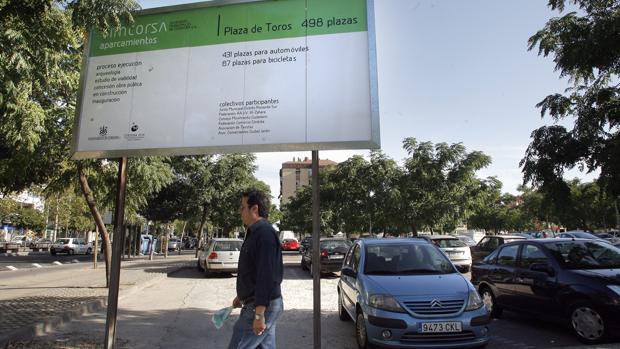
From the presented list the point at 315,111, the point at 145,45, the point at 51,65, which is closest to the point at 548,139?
the point at 315,111

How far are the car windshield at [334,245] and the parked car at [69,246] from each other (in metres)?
28.5

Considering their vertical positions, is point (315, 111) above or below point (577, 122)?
below

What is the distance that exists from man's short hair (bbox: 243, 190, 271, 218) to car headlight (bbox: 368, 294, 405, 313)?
104 inches

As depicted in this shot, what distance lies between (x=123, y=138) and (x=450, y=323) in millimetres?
4661

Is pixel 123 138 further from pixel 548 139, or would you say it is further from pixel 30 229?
pixel 30 229

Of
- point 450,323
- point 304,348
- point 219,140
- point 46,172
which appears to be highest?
point 46,172

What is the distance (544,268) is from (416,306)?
2.80 meters

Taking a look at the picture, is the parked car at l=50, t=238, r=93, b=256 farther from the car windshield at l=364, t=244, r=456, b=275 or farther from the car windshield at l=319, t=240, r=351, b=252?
the car windshield at l=364, t=244, r=456, b=275

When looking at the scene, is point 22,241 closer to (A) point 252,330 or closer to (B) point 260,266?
(A) point 252,330

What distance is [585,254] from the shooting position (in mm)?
7359

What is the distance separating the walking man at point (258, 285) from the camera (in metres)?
3.59

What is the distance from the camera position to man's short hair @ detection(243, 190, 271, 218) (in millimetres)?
3990

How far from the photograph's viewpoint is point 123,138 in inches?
229

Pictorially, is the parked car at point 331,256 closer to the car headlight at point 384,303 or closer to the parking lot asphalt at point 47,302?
the parking lot asphalt at point 47,302
